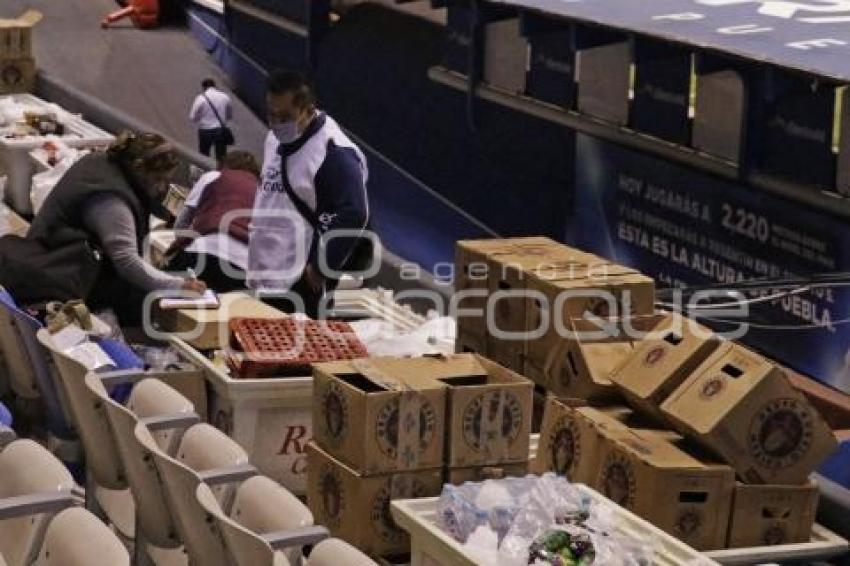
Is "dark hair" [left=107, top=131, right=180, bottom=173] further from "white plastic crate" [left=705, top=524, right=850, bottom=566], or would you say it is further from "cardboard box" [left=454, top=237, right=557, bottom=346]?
"white plastic crate" [left=705, top=524, right=850, bottom=566]

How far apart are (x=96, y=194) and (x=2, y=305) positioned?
1.84ft

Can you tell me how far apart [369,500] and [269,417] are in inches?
34.6

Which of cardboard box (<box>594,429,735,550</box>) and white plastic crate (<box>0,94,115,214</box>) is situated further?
white plastic crate (<box>0,94,115,214</box>)

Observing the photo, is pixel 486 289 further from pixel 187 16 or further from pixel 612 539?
pixel 187 16

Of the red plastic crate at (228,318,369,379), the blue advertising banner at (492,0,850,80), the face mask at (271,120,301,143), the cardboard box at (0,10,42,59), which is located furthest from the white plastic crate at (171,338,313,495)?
Result: the cardboard box at (0,10,42,59)

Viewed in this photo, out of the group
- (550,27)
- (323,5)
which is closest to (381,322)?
(550,27)

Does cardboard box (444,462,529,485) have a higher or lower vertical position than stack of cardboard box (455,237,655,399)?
lower

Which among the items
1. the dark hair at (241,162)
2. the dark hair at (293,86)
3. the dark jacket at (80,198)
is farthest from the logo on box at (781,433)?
the dark hair at (241,162)

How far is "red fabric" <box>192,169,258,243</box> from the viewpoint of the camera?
7.00 metres

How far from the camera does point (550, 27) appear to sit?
34.4 feet

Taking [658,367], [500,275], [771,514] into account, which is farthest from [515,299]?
[771,514]

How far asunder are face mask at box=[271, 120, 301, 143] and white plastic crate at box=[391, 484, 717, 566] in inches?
78.3

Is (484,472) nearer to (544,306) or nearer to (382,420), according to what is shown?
(382,420)

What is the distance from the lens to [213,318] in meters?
5.79
